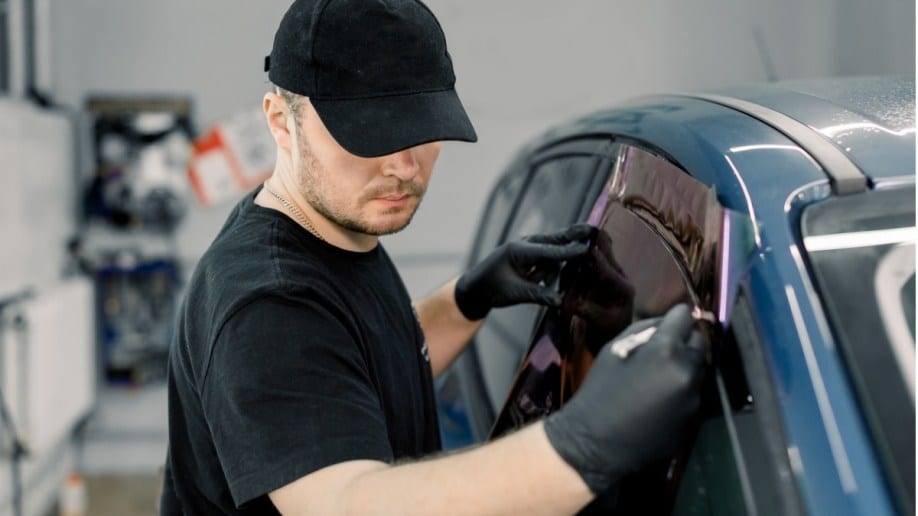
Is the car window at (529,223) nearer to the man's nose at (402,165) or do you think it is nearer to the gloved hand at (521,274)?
the gloved hand at (521,274)

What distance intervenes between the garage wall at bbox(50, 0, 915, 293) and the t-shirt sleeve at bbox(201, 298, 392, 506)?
11.4 feet

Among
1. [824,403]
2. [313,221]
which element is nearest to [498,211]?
[313,221]

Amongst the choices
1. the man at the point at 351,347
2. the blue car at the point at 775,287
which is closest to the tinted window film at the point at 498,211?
the man at the point at 351,347

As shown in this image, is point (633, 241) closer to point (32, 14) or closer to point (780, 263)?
point (780, 263)

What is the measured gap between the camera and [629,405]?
0.89 meters

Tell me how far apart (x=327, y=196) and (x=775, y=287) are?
542mm

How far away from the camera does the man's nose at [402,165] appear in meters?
1.19

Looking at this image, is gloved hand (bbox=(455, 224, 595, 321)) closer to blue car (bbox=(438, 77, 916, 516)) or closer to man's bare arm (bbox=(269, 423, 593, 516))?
blue car (bbox=(438, 77, 916, 516))

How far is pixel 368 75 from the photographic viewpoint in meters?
1.15

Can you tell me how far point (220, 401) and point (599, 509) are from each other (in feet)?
1.43

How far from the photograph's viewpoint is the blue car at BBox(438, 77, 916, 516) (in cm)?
85

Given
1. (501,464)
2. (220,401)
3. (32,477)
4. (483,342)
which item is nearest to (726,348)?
(501,464)

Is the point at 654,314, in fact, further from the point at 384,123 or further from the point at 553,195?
the point at 553,195

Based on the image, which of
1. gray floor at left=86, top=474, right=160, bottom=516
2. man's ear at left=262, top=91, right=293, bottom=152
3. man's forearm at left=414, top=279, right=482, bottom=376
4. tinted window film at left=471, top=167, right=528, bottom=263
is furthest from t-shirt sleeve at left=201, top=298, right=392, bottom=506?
gray floor at left=86, top=474, right=160, bottom=516
